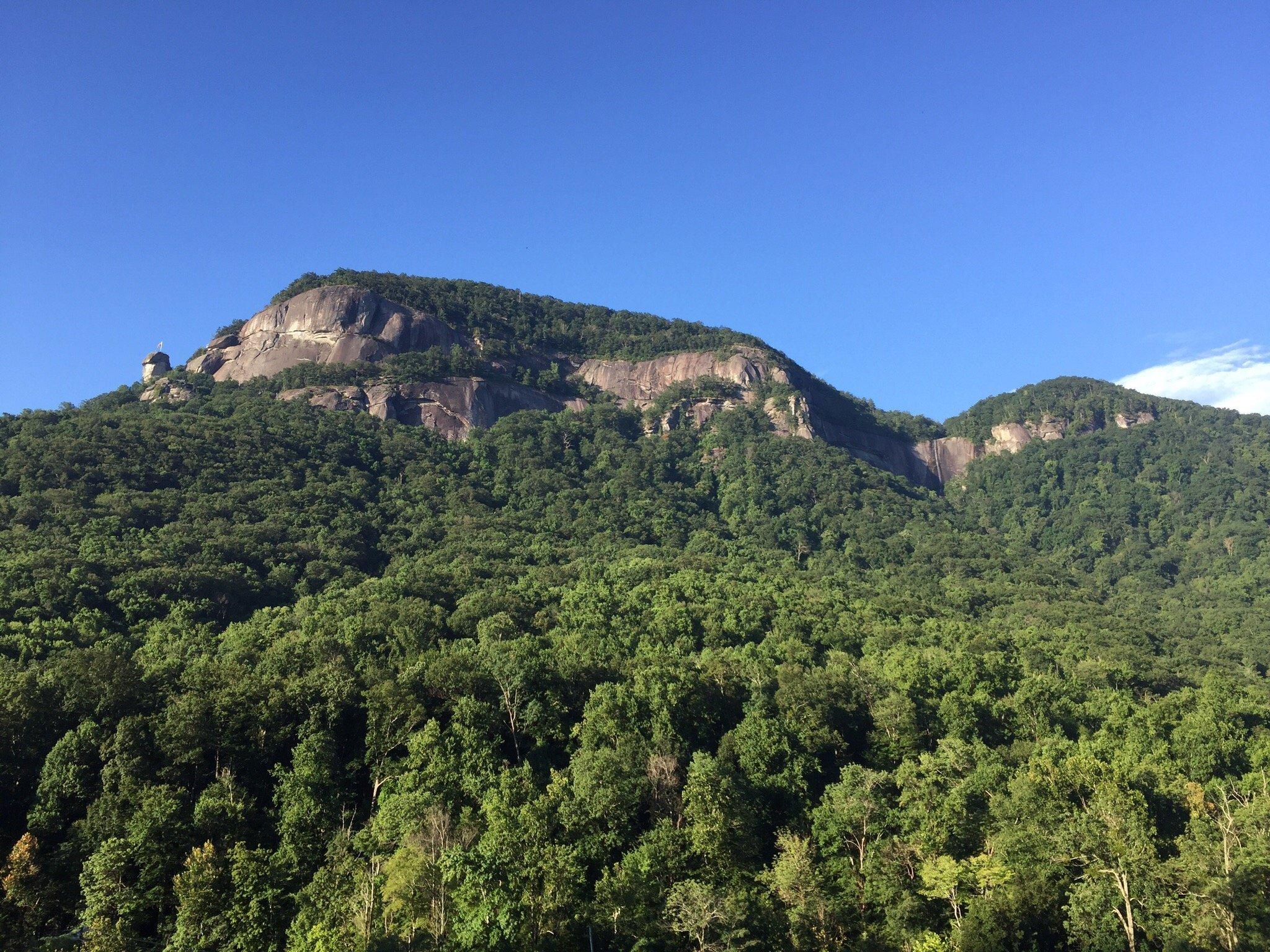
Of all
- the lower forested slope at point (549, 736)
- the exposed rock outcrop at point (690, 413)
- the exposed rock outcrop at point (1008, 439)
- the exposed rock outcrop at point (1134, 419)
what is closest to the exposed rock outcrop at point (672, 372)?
the exposed rock outcrop at point (690, 413)

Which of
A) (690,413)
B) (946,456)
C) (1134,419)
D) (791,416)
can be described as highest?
(690,413)

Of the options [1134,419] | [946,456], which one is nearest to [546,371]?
[946,456]

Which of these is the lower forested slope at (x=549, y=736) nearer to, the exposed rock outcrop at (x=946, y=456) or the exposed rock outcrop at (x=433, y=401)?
the exposed rock outcrop at (x=433, y=401)

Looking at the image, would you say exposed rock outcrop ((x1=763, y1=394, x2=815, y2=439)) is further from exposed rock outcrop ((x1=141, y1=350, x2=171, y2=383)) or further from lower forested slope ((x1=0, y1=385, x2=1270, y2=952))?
exposed rock outcrop ((x1=141, y1=350, x2=171, y2=383))

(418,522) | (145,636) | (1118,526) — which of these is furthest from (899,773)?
(1118,526)

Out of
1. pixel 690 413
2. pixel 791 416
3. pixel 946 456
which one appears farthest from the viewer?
pixel 946 456

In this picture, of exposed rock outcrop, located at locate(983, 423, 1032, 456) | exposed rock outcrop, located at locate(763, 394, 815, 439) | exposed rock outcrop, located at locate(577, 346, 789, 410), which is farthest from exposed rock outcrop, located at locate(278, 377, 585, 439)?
exposed rock outcrop, located at locate(983, 423, 1032, 456)

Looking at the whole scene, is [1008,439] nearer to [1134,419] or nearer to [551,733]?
[1134,419]
